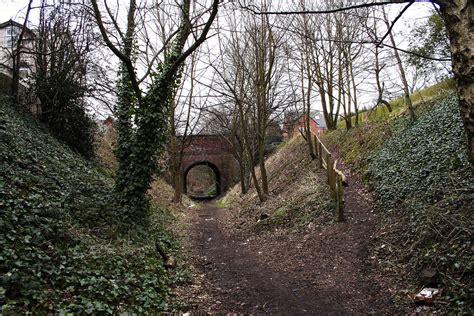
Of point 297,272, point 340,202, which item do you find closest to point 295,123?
point 340,202

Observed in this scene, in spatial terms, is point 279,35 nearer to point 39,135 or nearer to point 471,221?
point 39,135

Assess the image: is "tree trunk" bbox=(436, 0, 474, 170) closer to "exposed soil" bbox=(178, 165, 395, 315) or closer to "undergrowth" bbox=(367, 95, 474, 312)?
"undergrowth" bbox=(367, 95, 474, 312)

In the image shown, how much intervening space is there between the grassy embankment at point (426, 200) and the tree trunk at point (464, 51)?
8.93 feet

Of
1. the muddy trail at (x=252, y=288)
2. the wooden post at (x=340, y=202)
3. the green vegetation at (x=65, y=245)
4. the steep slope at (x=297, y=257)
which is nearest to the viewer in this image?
the green vegetation at (x=65, y=245)

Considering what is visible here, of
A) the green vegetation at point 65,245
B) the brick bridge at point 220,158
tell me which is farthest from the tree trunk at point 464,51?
the brick bridge at point 220,158

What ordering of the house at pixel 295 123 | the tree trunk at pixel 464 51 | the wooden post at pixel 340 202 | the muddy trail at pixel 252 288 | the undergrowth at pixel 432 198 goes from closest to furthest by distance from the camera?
1. the tree trunk at pixel 464 51
2. the undergrowth at pixel 432 198
3. the muddy trail at pixel 252 288
4. the wooden post at pixel 340 202
5. the house at pixel 295 123

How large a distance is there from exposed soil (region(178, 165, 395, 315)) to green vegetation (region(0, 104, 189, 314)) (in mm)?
810

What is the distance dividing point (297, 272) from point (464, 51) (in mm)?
5336

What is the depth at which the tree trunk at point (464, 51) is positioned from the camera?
86.7 inches

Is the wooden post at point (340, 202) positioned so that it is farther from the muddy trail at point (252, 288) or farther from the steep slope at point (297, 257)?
the muddy trail at point (252, 288)

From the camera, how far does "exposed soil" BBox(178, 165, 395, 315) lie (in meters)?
5.24

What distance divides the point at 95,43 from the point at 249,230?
8613mm

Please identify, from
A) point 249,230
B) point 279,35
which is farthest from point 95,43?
point 249,230

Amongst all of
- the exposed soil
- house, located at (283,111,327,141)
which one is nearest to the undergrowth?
the exposed soil
